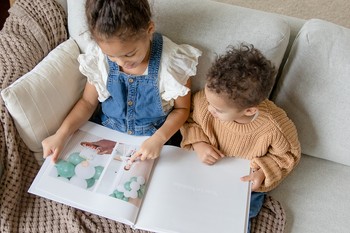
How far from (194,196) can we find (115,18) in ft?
1.72

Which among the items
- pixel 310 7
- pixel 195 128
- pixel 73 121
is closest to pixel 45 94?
pixel 73 121

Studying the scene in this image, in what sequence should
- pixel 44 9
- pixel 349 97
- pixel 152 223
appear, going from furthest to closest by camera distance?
pixel 44 9 → pixel 349 97 → pixel 152 223

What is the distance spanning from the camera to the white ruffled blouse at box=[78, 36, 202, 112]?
44.6 inches

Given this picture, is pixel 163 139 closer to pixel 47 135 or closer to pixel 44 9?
pixel 47 135

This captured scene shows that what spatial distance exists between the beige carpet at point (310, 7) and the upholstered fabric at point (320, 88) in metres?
0.71

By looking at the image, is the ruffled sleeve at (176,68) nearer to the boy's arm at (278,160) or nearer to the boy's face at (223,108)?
the boy's face at (223,108)

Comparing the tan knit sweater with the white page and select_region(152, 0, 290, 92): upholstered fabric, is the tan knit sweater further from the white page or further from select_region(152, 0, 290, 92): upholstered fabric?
select_region(152, 0, 290, 92): upholstered fabric

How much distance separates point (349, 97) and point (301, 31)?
24 cm

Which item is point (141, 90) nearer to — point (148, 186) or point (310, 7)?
point (148, 186)

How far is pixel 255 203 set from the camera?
1.16 meters

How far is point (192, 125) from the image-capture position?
1.23 m

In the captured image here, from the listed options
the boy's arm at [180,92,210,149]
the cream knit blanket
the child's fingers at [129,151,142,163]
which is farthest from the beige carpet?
the child's fingers at [129,151,142,163]

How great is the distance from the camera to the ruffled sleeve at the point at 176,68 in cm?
113

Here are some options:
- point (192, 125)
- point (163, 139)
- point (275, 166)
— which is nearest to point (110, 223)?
point (163, 139)
